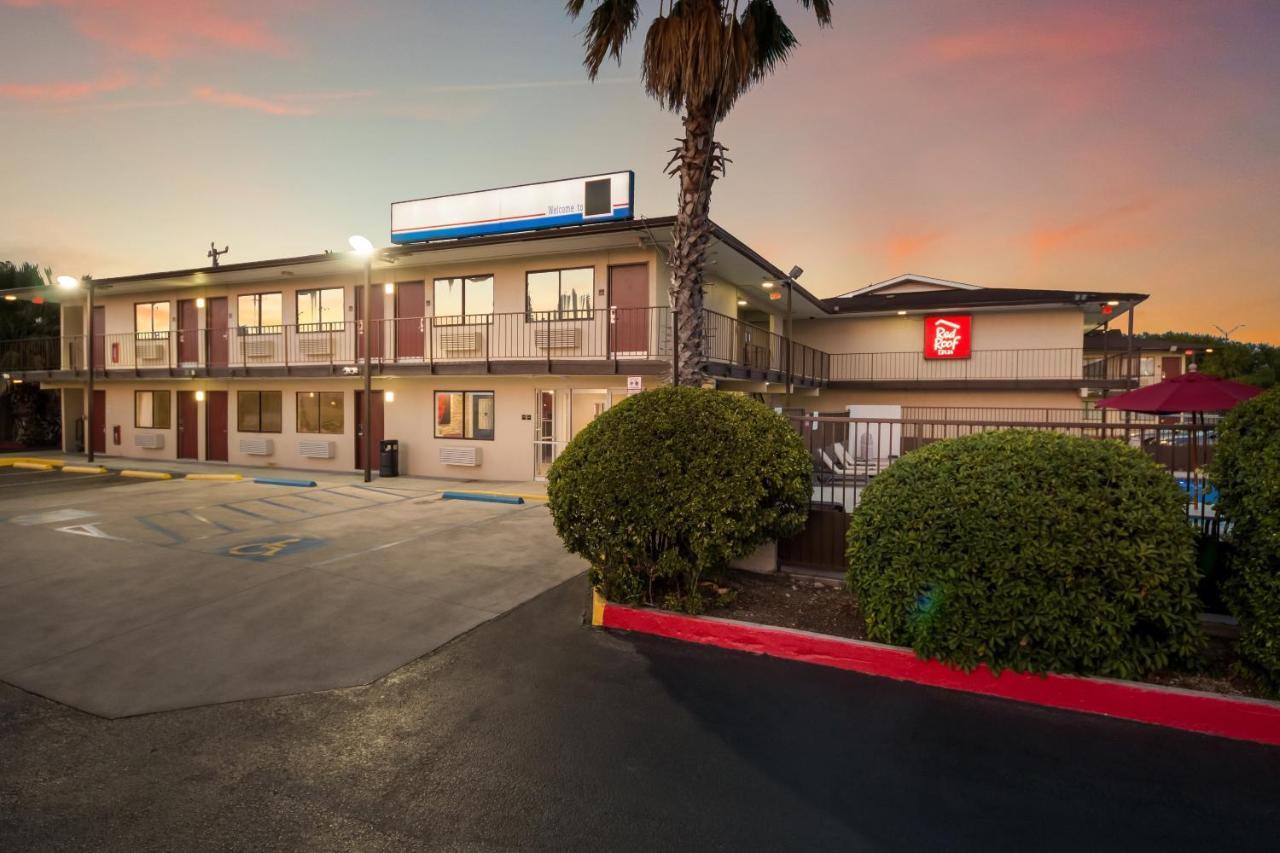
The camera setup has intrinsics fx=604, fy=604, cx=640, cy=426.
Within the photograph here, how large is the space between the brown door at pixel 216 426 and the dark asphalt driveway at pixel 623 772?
1984 centimetres

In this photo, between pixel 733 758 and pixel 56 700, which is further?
pixel 56 700

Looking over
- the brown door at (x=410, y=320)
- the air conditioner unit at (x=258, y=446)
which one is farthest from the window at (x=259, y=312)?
the brown door at (x=410, y=320)

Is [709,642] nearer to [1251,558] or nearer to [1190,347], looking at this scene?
[1251,558]

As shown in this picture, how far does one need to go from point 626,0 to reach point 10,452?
3099 cm

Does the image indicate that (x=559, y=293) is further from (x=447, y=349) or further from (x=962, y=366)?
(x=962, y=366)

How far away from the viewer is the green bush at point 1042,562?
4.25m

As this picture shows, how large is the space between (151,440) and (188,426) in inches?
77.1

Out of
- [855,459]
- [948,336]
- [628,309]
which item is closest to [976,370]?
[948,336]

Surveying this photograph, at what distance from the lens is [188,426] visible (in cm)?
2220

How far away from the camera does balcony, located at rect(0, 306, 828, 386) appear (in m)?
15.2

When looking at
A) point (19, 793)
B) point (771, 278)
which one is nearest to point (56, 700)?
point (19, 793)

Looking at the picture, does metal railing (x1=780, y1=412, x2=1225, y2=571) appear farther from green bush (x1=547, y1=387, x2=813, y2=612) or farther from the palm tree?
the palm tree

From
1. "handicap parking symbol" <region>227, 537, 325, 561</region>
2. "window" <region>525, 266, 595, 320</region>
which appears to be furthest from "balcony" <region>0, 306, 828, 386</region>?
"handicap parking symbol" <region>227, 537, 325, 561</region>

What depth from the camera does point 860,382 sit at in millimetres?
25406
